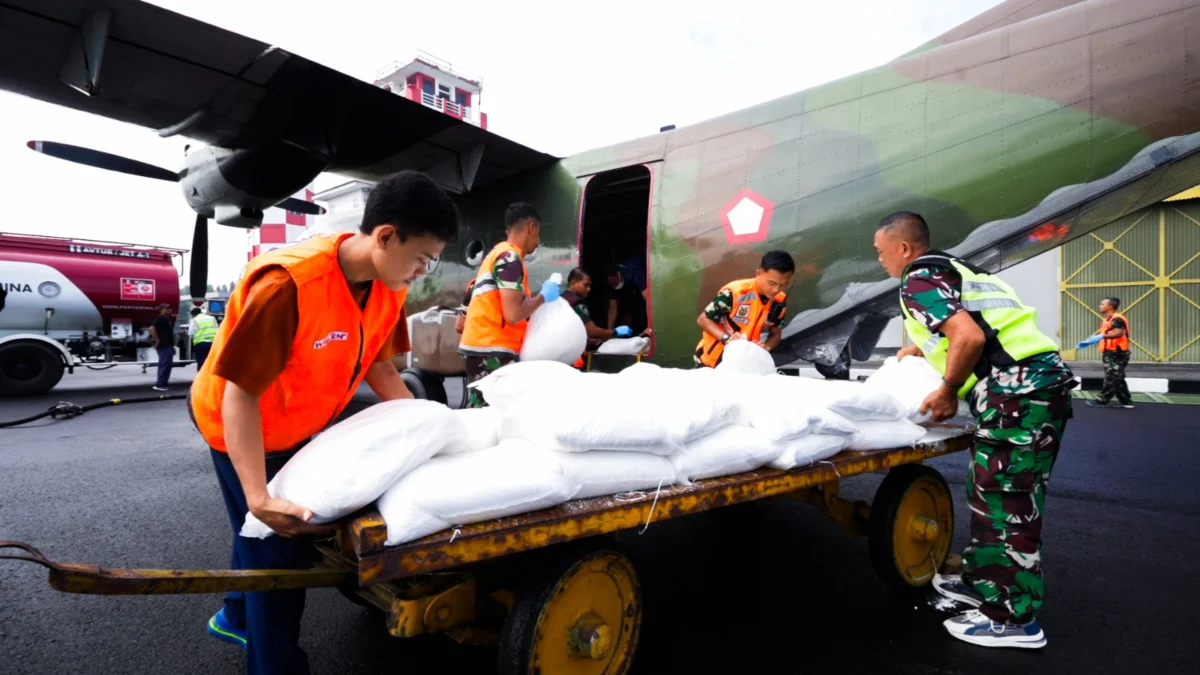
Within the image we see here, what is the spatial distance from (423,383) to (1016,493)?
16.0 feet

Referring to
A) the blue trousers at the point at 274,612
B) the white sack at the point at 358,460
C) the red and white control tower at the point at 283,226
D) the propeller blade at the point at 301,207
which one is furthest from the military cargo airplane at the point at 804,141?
the red and white control tower at the point at 283,226

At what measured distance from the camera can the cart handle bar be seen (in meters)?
1.21

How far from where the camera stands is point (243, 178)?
20.2ft

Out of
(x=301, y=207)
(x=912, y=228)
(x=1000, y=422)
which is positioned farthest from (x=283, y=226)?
(x=1000, y=422)

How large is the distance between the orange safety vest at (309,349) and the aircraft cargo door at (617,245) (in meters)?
4.06

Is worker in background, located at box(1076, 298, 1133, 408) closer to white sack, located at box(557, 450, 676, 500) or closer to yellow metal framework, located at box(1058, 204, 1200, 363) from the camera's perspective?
yellow metal framework, located at box(1058, 204, 1200, 363)

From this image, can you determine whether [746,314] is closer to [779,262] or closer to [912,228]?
[779,262]

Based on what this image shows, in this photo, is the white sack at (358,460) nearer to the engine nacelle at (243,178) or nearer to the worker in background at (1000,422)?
the worker in background at (1000,422)

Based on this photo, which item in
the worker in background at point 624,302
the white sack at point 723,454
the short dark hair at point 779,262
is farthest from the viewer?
the worker in background at point 624,302

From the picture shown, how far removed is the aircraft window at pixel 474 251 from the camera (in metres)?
6.37

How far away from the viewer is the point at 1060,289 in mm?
16062

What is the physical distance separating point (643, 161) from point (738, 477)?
3713 mm

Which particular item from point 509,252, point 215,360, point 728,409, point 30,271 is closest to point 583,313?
point 509,252

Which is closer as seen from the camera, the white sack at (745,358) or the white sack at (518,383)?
the white sack at (518,383)
